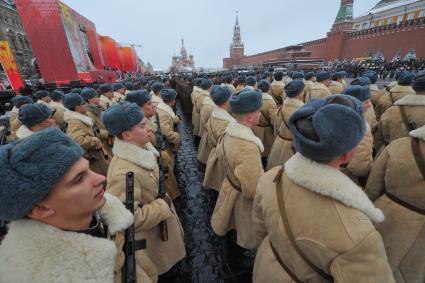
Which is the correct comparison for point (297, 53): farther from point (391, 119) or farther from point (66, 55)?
point (391, 119)

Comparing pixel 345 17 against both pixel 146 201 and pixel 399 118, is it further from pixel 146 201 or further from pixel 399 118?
pixel 146 201

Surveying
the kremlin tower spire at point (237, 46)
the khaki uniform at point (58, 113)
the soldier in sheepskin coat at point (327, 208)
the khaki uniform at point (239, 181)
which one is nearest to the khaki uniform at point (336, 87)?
the khaki uniform at point (239, 181)

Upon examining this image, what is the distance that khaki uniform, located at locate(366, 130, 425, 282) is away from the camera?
1.81 meters

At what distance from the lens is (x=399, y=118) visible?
3.13 meters

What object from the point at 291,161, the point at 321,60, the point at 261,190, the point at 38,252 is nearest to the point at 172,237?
the point at 261,190

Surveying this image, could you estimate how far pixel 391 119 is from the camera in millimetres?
3256

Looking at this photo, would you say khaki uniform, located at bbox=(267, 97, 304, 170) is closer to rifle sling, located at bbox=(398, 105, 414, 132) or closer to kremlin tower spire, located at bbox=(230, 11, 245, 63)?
rifle sling, located at bbox=(398, 105, 414, 132)

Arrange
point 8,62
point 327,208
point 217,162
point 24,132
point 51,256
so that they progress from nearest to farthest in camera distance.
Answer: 1. point 51,256
2. point 327,208
3. point 217,162
4. point 24,132
5. point 8,62

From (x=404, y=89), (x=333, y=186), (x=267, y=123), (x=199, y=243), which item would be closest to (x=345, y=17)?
(x=404, y=89)

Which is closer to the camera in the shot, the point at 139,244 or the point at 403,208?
the point at 139,244

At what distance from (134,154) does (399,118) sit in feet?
11.9

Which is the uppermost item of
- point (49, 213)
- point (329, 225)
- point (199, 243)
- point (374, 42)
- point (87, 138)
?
point (374, 42)

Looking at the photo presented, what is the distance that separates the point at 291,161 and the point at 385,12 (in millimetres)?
79134

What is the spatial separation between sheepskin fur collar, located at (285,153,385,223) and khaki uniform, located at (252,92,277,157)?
13.5 feet
